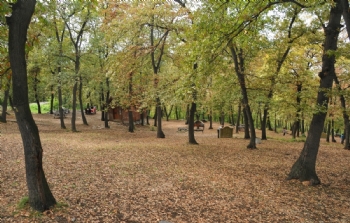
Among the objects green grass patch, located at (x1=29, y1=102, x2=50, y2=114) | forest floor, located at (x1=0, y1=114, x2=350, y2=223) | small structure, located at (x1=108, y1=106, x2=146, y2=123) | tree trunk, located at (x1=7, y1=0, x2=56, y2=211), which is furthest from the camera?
green grass patch, located at (x1=29, y1=102, x2=50, y2=114)

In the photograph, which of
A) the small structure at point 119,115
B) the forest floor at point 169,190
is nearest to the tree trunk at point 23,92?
the forest floor at point 169,190

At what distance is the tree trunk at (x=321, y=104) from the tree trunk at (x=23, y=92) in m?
7.61

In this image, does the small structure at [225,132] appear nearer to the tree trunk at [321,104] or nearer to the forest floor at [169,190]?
the forest floor at [169,190]

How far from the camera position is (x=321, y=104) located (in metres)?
7.43

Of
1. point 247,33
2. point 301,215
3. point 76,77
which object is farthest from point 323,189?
point 76,77

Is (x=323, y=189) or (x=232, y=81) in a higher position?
(x=232, y=81)

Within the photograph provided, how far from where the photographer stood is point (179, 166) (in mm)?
9211

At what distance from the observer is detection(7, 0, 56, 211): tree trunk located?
418 centimetres

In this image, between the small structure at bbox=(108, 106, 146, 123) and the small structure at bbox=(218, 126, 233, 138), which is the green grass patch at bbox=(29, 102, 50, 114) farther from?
the small structure at bbox=(218, 126, 233, 138)

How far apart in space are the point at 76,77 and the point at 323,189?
54.8 ft

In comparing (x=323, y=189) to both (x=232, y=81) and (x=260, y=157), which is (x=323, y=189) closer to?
(x=260, y=157)

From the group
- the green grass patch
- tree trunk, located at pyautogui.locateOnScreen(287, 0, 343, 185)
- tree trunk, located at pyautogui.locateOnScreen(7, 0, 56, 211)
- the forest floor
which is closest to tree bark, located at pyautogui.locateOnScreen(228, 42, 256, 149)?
the forest floor

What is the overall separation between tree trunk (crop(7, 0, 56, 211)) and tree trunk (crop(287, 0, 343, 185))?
7.61m

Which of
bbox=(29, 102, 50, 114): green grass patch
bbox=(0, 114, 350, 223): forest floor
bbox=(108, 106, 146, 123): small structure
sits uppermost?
bbox=(29, 102, 50, 114): green grass patch
